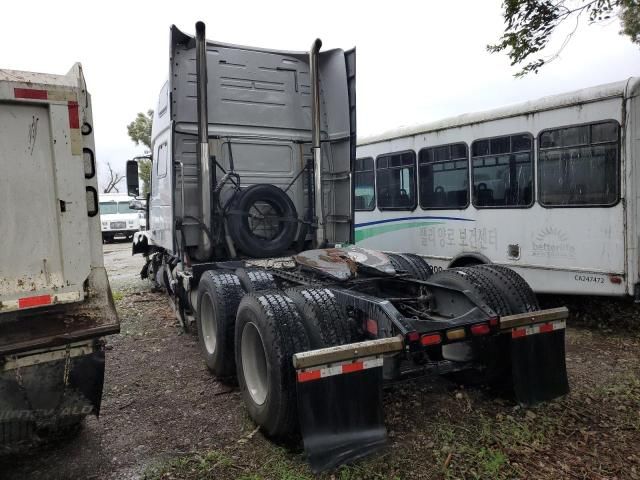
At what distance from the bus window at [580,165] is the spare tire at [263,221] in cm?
338

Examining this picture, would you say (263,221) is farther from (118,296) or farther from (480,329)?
(118,296)

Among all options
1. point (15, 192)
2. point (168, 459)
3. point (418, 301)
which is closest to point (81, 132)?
point (15, 192)

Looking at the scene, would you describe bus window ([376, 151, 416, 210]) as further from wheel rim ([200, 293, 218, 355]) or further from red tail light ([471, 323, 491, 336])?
red tail light ([471, 323, 491, 336])

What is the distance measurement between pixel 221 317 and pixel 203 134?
212cm

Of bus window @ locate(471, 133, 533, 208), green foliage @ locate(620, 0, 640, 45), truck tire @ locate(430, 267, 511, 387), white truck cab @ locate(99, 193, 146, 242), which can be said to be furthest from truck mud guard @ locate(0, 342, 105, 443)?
white truck cab @ locate(99, 193, 146, 242)

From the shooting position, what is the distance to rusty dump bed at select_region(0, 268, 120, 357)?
2.69 metres

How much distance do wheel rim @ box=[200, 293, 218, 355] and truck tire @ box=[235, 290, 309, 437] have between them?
46.8 inches

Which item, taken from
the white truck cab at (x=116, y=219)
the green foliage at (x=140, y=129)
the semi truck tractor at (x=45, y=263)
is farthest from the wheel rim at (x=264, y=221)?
the green foliage at (x=140, y=129)

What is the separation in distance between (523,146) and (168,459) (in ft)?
19.1

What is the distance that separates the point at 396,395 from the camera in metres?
4.25

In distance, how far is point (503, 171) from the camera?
7.01m

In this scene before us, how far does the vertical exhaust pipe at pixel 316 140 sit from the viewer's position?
6070mm

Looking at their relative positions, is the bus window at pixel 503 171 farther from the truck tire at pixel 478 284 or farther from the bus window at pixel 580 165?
the truck tire at pixel 478 284

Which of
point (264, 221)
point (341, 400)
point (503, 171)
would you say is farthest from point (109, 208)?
point (341, 400)
